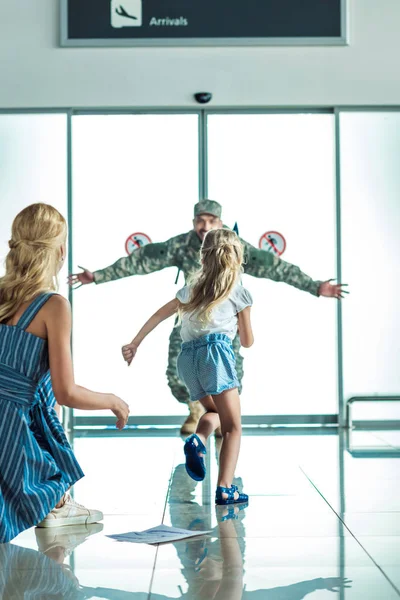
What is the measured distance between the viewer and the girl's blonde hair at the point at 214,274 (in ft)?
12.7

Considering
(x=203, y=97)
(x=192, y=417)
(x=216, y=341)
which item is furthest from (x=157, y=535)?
(x=203, y=97)

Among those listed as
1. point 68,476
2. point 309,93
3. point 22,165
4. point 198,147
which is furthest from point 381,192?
point 68,476

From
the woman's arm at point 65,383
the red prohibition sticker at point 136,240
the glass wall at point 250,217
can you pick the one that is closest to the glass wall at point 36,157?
the glass wall at point 250,217

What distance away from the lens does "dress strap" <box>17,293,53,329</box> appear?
9.82 ft

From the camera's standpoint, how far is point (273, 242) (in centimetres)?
699

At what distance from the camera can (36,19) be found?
663cm

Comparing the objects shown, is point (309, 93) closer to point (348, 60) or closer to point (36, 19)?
point (348, 60)

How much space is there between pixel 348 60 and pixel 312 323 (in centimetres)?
200

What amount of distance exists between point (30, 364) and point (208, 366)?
39.6 inches

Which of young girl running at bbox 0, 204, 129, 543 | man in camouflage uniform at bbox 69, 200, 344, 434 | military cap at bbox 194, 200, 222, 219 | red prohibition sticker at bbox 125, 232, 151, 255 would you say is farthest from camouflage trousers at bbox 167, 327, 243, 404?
young girl running at bbox 0, 204, 129, 543

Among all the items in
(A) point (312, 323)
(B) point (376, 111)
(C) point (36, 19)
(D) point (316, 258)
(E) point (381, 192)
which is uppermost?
(C) point (36, 19)

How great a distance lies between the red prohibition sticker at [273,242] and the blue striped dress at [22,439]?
409cm

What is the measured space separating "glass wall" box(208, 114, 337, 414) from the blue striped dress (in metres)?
3.98

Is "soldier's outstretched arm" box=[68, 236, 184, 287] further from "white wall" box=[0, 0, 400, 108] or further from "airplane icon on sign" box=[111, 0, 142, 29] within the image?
"airplane icon on sign" box=[111, 0, 142, 29]
